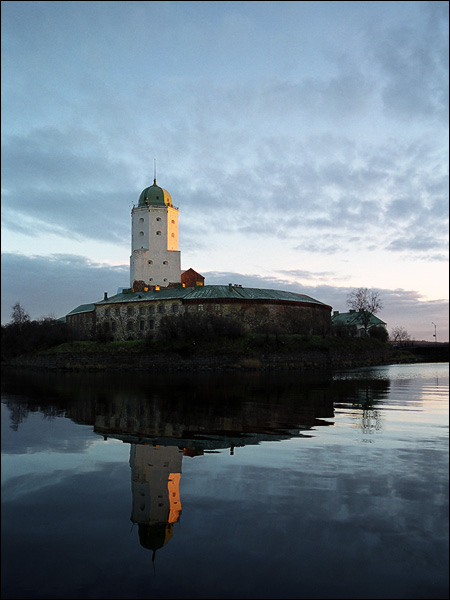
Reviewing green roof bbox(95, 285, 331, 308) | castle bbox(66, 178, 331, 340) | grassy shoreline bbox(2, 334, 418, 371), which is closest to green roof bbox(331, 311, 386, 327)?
castle bbox(66, 178, 331, 340)

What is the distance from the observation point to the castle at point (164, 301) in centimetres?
6456

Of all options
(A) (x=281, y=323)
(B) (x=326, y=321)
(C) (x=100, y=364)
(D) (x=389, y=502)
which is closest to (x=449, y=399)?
(D) (x=389, y=502)

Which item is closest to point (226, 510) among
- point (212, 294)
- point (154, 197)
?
point (212, 294)

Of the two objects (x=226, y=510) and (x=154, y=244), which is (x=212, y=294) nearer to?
(x=154, y=244)

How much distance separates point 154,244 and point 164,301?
18418mm

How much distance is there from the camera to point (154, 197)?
8325 cm

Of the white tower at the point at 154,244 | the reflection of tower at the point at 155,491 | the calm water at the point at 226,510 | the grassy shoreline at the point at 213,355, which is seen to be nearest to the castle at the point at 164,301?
the white tower at the point at 154,244

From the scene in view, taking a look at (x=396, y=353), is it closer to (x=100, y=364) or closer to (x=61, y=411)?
(x=100, y=364)

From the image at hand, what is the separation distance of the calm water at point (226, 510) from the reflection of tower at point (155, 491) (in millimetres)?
32

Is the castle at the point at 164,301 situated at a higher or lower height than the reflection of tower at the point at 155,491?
higher

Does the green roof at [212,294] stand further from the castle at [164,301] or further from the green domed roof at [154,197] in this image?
the green domed roof at [154,197]

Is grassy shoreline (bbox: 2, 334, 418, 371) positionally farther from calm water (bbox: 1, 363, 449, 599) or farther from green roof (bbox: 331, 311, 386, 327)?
green roof (bbox: 331, 311, 386, 327)

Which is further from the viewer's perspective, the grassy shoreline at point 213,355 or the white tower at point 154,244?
the white tower at point 154,244

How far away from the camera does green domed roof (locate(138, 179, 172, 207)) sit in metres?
82.9
